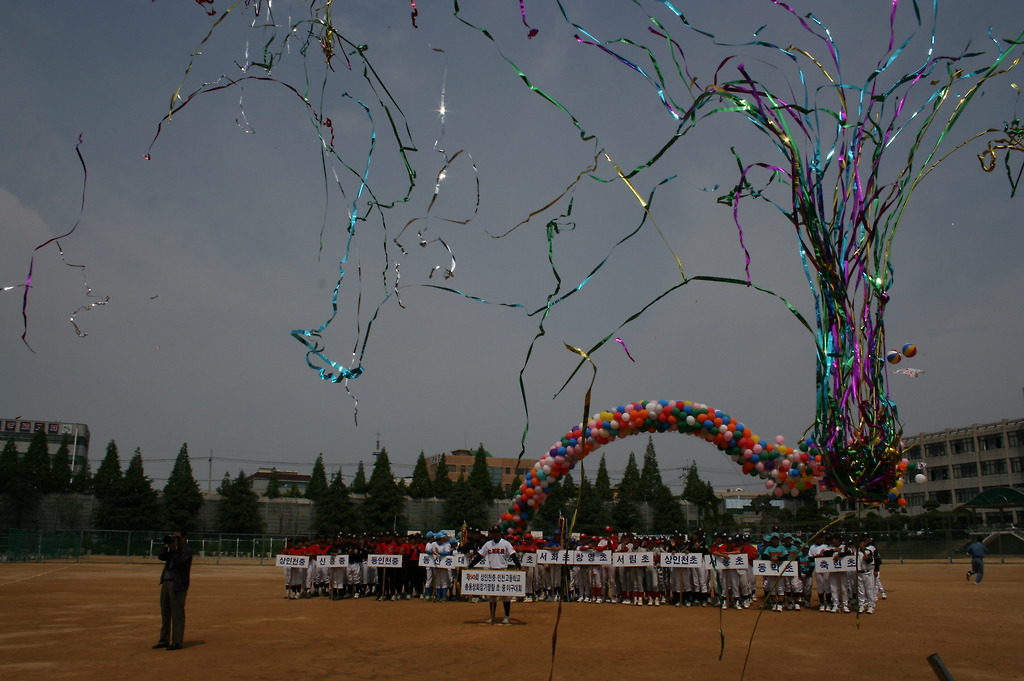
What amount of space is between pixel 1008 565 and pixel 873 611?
742 inches

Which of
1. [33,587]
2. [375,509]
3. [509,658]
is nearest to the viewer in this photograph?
[509,658]

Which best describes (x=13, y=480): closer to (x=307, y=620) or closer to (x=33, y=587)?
(x=33, y=587)

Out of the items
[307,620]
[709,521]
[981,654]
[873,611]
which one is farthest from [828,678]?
[709,521]

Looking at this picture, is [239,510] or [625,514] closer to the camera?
[239,510]

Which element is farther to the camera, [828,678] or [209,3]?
[828,678]

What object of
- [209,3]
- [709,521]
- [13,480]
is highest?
[209,3]

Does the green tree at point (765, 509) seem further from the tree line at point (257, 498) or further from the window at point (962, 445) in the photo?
the window at point (962, 445)

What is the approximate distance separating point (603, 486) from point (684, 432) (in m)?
39.8

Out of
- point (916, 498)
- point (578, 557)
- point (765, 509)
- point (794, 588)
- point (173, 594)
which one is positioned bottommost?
point (765, 509)

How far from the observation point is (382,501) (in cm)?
4831

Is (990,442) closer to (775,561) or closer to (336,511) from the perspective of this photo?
(336,511)

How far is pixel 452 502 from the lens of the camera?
160 feet

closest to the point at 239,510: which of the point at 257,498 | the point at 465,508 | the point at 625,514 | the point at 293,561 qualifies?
the point at 257,498

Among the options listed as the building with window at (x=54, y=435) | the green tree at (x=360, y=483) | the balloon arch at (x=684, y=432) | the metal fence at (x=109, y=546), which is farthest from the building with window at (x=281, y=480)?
the balloon arch at (x=684, y=432)
